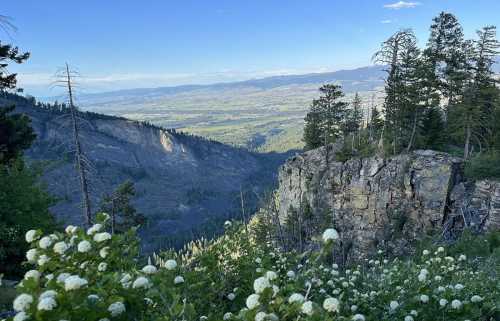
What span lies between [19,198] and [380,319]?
456 inches

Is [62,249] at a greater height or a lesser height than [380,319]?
greater

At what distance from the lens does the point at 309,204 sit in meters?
38.8

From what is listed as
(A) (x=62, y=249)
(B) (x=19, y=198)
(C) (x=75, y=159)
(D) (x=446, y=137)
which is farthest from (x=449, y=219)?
(A) (x=62, y=249)

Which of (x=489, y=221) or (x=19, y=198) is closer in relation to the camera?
(x=19, y=198)

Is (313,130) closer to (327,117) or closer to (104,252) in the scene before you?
(327,117)

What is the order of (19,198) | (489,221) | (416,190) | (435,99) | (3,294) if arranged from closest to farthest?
(3,294), (19,198), (489,221), (416,190), (435,99)

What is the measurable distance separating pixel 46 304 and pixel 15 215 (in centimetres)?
1114

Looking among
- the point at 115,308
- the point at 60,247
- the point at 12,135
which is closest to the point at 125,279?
the point at 115,308

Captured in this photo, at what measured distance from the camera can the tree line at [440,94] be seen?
2984cm

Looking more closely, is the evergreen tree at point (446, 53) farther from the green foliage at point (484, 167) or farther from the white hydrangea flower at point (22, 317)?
the white hydrangea flower at point (22, 317)

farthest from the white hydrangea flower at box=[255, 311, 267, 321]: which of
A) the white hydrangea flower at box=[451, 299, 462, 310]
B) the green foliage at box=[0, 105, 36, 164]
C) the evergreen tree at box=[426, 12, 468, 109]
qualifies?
the evergreen tree at box=[426, 12, 468, 109]

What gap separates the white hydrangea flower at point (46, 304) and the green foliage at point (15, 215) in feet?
33.0

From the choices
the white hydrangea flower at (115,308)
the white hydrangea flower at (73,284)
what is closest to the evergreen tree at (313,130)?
the white hydrangea flower at (115,308)

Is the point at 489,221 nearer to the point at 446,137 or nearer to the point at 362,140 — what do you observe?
the point at 446,137
